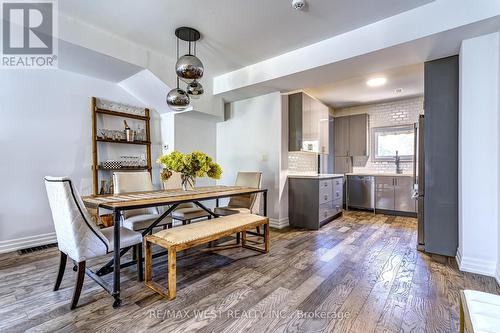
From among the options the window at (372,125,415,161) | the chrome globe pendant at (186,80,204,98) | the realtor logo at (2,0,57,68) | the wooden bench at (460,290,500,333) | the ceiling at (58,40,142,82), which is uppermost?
the realtor logo at (2,0,57,68)

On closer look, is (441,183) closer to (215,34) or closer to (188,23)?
(215,34)

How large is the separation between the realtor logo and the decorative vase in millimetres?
2016

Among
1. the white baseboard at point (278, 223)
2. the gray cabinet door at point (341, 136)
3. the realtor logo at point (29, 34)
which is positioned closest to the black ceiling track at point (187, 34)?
the realtor logo at point (29, 34)

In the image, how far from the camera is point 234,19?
2.62 m

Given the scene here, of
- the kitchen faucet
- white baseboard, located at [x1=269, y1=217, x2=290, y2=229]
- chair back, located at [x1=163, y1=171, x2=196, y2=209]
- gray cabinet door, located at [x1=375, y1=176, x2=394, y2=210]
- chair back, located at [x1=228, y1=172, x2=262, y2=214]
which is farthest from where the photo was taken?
the kitchen faucet

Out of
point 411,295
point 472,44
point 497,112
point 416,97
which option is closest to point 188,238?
point 411,295

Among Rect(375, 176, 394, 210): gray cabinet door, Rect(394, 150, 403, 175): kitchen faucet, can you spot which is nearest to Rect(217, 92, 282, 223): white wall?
Rect(375, 176, 394, 210): gray cabinet door

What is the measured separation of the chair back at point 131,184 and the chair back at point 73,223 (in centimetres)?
99

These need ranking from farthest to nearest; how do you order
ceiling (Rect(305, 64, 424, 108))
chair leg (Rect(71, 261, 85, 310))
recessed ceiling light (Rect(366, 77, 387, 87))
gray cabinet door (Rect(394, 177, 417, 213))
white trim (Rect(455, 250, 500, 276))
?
gray cabinet door (Rect(394, 177, 417, 213)), recessed ceiling light (Rect(366, 77, 387, 87)), ceiling (Rect(305, 64, 424, 108)), white trim (Rect(455, 250, 500, 276)), chair leg (Rect(71, 261, 85, 310))

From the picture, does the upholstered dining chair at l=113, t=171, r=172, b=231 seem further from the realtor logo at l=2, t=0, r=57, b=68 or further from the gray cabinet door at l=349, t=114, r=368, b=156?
the gray cabinet door at l=349, t=114, r=368, b=156

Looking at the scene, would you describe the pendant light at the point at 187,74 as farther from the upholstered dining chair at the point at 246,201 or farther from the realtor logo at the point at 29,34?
the upholstered dining chair at the point at 246,201

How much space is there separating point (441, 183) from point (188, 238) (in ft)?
9.52

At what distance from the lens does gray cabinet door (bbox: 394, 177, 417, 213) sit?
5004 millimetres

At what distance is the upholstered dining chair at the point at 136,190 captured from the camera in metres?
2.64
